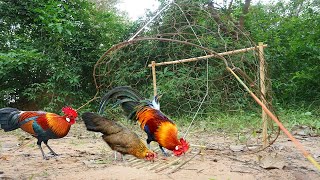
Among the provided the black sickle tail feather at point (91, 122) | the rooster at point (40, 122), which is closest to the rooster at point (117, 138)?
the black sickle tail feather at point (91, 122)

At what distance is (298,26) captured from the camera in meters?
9.41

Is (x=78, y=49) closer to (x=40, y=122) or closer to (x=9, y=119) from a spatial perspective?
(x=9, y=119)

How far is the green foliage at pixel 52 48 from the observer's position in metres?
8.87

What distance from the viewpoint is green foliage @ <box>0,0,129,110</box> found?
887 cm

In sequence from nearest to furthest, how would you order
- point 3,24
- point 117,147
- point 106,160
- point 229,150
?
point 117,147 < point 106,160 < point 229,150 < point 3,24

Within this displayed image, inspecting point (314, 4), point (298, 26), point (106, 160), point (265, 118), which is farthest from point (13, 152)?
point (314, 4)

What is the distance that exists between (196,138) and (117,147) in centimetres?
252

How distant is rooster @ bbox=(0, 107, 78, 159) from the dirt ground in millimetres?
351

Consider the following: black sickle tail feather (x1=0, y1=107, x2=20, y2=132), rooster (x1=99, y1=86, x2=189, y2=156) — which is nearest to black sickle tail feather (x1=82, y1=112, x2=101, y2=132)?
rooster (x1=99, y1=86, x2=189, y2=156)

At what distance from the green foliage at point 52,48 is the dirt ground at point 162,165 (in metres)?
4.07

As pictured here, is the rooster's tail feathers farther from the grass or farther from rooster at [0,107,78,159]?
the grass

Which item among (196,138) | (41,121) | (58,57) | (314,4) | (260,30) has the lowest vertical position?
(196,138)

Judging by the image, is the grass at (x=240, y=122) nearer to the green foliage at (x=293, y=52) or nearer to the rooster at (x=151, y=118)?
the green foliage at (x=293, y=52)

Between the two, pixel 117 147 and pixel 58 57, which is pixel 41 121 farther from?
pixel 58 57
